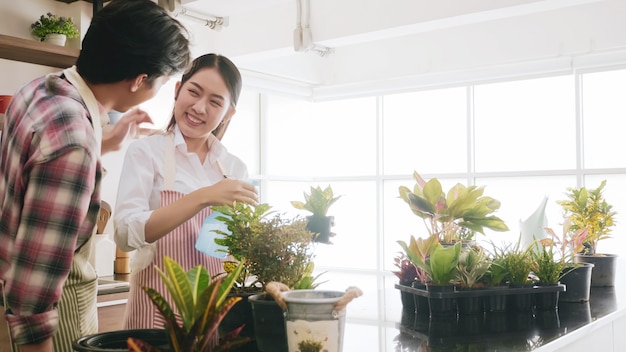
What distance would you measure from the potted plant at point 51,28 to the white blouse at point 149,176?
7.49ft

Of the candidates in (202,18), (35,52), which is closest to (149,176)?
(35,52)

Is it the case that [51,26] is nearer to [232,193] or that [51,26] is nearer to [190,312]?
[232,193]

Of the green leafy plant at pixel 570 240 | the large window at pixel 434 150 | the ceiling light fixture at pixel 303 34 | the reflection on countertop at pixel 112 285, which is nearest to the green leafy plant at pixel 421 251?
the green leafy plant at pixel 570 240

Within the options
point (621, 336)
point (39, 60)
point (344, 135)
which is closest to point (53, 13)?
point (39, 60)

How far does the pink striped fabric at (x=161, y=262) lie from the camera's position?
6.75 feet

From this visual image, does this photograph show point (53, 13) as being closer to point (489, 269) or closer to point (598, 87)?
point (489, 269)

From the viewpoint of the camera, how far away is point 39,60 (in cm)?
407

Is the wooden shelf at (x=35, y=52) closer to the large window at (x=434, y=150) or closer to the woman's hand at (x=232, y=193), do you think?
the woman's hand at (x=232, y=193)

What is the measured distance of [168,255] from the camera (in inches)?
82.0

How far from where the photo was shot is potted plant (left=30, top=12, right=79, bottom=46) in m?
4.03

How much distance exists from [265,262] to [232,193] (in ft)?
1.15

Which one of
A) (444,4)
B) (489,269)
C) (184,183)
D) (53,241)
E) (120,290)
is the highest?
(444,4)

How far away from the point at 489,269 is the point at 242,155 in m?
5.81

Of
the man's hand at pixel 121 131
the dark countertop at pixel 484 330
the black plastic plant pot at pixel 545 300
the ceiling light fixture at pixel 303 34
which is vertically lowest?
the dark countertop at pixel 484 330
